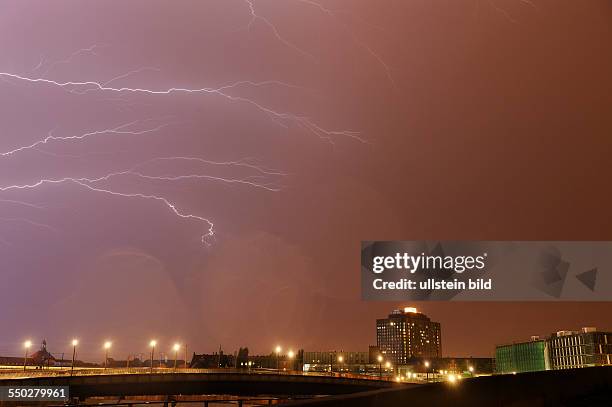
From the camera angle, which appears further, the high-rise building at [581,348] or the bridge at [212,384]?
the high-rise building at [581,348]

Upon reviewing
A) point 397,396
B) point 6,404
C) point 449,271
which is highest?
point 449,271

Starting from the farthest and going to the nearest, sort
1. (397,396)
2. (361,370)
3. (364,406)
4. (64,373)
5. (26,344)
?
(361,370), (26,344), (64,373), (397,396), (364,406)

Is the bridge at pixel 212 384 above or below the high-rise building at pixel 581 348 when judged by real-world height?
below

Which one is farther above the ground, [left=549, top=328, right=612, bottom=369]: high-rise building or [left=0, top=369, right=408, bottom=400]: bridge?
[left=549, top=328, right=612, bottom=369]: high-rise building

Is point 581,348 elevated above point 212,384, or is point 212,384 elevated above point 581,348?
point 581,348

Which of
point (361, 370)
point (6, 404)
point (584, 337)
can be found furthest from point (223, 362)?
point (6, 404)

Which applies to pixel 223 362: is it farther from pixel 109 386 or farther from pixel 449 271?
pixel 449 271

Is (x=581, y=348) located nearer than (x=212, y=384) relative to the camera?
No

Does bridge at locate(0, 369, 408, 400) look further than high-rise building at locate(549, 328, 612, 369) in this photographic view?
No
